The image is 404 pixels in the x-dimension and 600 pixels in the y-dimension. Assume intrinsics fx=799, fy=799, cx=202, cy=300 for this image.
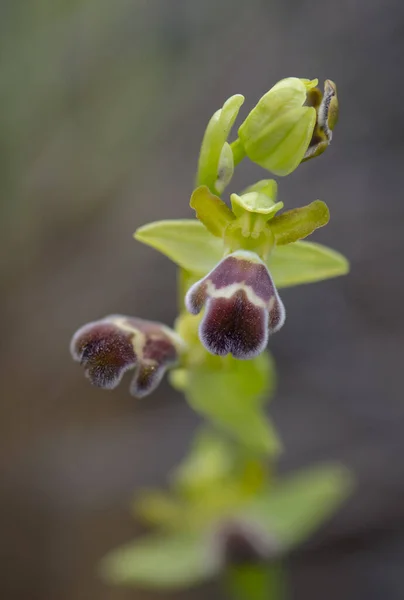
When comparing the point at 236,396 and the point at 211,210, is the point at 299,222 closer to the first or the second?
the point at 211,210

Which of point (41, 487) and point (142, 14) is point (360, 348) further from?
point (142, 14)

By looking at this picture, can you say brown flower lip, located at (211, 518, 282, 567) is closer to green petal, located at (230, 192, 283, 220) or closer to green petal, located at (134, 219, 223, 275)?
green petal, located at (134, 219, 223, 275)

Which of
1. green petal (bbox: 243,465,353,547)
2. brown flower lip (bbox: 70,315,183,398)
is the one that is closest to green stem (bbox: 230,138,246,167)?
brown flower lip (bbox: 70,315,183,398)

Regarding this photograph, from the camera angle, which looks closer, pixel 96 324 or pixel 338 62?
pixel 96 324

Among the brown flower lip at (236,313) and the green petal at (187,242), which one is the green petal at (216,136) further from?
the brown flower lip at (236,313)

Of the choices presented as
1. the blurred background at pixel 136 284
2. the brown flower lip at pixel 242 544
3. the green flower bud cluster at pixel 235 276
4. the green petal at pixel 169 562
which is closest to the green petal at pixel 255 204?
the green flower bud cluster at pixel 235 276

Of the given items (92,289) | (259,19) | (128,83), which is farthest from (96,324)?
(259,19)

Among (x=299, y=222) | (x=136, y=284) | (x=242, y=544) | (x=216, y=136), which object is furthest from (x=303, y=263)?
(x=136, y=284)
